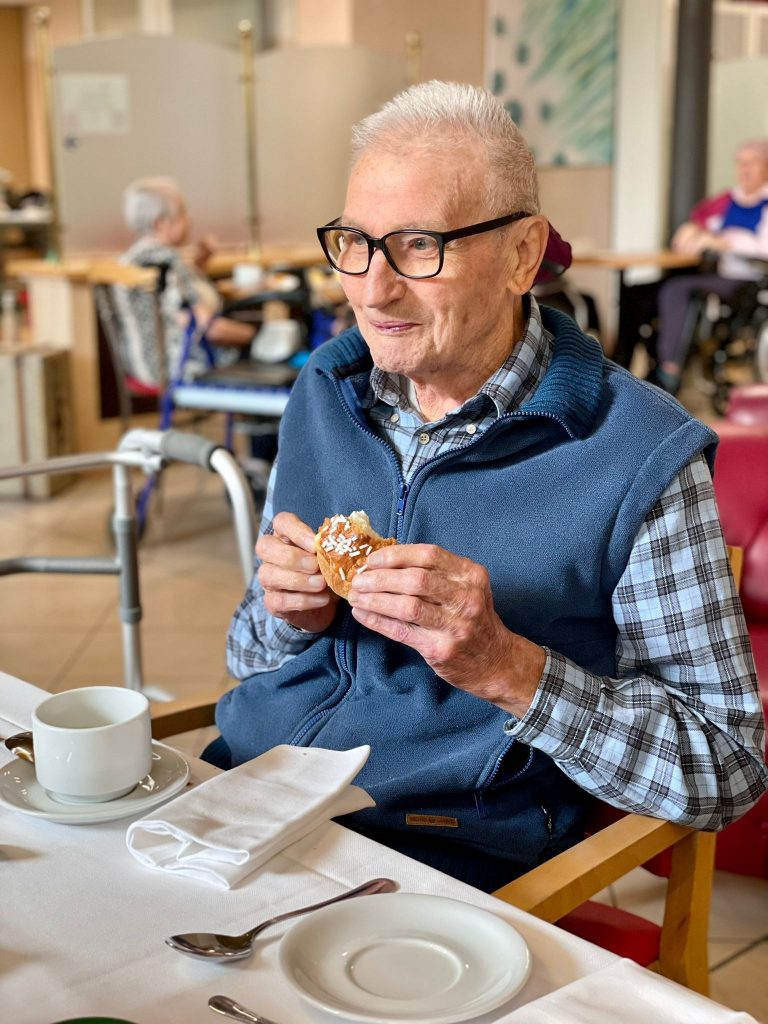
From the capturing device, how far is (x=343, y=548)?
1143 mm

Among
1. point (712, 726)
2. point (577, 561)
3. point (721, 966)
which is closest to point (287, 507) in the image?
point (577, 561)

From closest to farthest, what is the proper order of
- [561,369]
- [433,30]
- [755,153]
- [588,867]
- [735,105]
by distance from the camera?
[588,867], [561,369], [755,153], [433,30], [735,105]

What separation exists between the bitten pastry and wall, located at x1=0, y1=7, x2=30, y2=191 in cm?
1348

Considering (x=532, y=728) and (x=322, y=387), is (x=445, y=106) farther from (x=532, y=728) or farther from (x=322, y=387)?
(x=532, y=728)

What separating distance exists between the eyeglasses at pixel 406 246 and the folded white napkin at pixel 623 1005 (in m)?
0.73

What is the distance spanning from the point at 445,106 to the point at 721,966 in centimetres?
144

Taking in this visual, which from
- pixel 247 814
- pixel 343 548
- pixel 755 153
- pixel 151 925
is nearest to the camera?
pixel 151 925

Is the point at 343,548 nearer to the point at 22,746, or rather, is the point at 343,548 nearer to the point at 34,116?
the point at 22,746

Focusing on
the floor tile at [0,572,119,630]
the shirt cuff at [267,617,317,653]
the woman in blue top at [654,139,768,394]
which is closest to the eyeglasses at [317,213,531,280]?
the shirt cuff at [267,617,317,653]

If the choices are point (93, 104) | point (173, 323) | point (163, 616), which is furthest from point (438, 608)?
point (93, 104)

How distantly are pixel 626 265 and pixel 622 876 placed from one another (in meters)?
5.91

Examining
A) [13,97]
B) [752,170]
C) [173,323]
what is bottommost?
[173,323]

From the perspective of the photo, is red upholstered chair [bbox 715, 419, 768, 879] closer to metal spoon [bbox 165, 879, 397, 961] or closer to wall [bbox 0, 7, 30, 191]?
metal spoon [bbox 165, 879, 397, 961]

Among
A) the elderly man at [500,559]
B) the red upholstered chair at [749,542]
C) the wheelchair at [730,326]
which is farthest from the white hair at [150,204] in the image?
the elderly man at [500,559]
